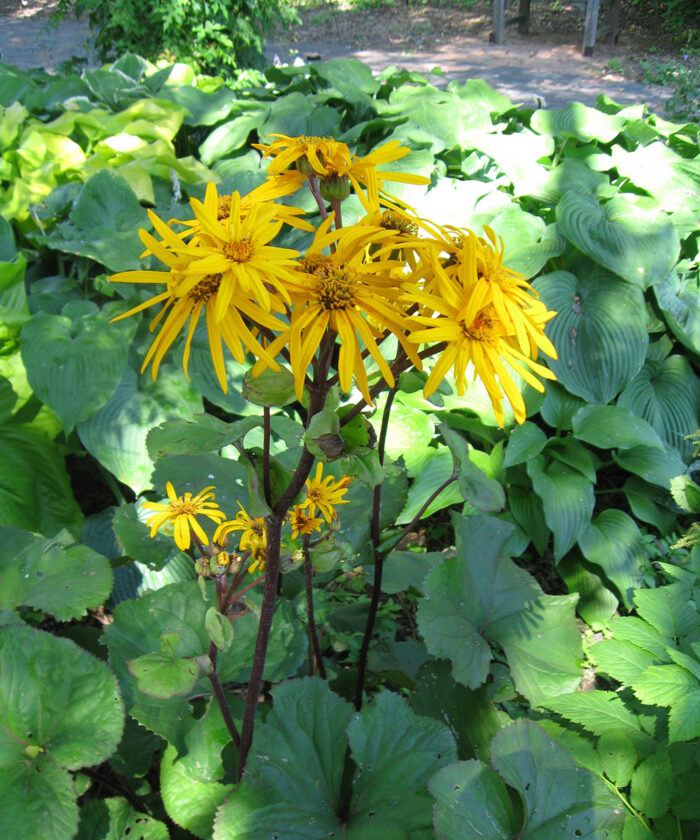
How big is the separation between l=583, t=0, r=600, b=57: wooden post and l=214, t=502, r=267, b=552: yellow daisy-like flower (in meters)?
8.66

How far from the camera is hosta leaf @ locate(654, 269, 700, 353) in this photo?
2.58m

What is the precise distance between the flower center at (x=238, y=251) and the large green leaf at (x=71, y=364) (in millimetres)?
1457

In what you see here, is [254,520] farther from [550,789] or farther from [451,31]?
[451,31]

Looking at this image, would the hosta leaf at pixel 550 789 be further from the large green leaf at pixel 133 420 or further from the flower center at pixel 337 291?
the large green leaf at pixel 133 420

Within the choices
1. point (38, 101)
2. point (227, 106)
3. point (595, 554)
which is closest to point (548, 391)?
point (595, 554)

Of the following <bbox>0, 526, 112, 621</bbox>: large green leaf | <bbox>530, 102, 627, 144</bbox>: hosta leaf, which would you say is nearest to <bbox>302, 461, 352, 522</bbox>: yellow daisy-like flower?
<bbox>0, 526, 112, 621</bbox>: large green leaf

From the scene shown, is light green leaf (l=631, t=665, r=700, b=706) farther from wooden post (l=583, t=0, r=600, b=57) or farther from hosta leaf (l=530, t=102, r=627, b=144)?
wooden post (l=583, t=0, r=600, b=57)

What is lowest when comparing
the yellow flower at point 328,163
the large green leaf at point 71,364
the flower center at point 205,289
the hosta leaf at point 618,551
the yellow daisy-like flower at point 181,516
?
the hosta leaf at point 618,551

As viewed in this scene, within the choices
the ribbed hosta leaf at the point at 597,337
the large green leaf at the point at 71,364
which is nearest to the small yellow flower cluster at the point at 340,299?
the large green leaf at the point at 71,364

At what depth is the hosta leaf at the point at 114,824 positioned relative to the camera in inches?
46.9

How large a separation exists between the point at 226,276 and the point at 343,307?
130 mm

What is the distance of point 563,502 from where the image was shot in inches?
86.0

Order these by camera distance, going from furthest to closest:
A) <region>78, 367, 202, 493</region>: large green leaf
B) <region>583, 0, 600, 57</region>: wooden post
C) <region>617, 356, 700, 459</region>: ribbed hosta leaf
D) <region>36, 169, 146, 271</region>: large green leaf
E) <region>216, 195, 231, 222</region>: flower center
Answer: <region>583, 0, 600, 57</region>: wooden post, <region>617, 356, 700, 459</region>: ribbed hosta leaf, <region>36, 169, 146, 271</region>: large green leaf, <region>78, 367, 202, 493</region>: large green leaf, <region>216, 195, 231, 222</region>: flower center

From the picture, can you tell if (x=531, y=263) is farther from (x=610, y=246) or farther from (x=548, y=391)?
(x=548, y=391)
